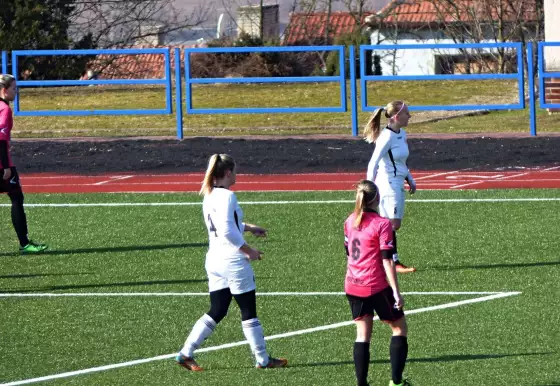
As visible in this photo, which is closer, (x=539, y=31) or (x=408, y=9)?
(x=539, y=31)

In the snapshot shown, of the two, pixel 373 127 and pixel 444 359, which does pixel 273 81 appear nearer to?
pixel 373 127

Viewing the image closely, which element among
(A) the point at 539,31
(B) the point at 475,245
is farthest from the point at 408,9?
(B) the point at 475,245

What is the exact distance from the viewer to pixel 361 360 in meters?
7.90

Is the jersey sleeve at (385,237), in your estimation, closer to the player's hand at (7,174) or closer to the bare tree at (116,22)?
the player's hand at (7,174)

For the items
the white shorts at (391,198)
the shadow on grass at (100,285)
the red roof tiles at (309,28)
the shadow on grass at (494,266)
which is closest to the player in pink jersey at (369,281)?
the white shorts at (391,198)

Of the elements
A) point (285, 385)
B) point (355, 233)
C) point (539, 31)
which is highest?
point (539, 31)

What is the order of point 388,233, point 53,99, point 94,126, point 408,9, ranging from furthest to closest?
point 408,9
point 53,99
point 94,126
point 388,233

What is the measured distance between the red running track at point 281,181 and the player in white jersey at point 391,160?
651 cm

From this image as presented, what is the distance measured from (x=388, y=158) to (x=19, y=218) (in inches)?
172

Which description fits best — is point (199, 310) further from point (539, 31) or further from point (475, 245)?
point (539, 31)

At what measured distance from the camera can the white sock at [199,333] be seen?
871 cm

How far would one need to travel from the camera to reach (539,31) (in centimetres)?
3622

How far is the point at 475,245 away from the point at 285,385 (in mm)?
5813

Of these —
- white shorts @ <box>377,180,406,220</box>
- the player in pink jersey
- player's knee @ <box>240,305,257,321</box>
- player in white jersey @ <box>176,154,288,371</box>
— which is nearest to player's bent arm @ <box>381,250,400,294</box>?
the player in pink jersey
